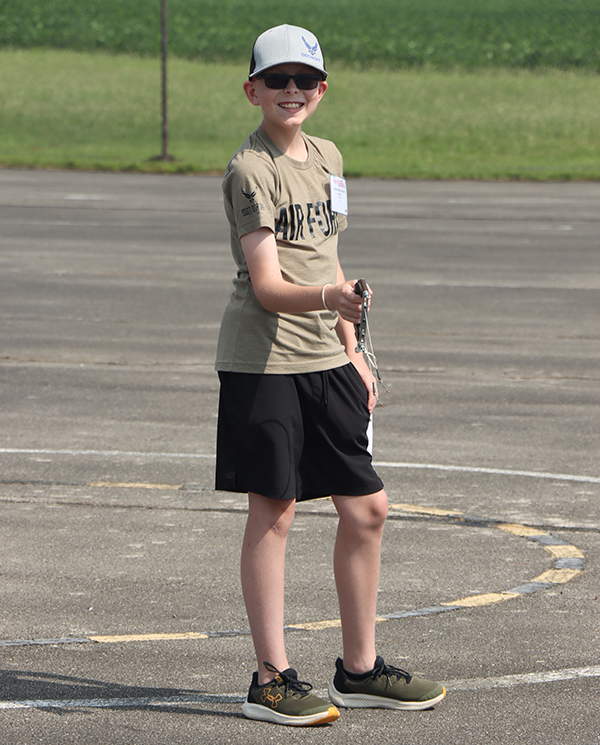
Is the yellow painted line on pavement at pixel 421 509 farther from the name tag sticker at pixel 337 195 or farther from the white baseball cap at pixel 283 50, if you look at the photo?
the white baseball cap at pixel 283 50

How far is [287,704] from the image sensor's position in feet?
12.9

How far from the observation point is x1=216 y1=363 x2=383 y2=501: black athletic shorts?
12.8ft

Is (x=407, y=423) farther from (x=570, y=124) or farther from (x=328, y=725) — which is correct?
(x=570, y=124)

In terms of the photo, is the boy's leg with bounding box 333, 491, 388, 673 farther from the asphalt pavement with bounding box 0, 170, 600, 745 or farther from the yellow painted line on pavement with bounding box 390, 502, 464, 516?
the yellow painted line on pavement with bounding box 390, 502, 464, 516

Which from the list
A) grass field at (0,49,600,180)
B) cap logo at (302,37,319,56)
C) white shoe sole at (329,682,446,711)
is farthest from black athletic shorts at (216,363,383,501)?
grass field at (0,49,600,180)

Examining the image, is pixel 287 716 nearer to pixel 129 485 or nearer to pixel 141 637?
pixel 141 637

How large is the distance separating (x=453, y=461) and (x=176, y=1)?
205ft

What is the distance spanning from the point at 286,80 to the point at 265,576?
5.27 feet

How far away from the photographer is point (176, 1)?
6588cm

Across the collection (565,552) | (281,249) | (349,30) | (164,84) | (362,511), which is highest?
(349,30)

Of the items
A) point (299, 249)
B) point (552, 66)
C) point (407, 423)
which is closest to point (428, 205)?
point (407, 423)

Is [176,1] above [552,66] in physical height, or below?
above

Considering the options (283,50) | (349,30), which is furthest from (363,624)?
(349,30)

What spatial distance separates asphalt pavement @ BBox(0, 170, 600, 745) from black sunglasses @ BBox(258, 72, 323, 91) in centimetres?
205
